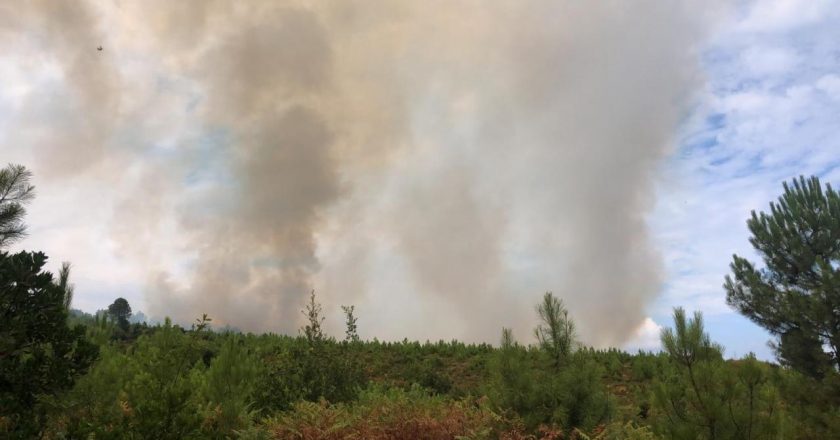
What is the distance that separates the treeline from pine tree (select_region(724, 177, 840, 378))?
5cm

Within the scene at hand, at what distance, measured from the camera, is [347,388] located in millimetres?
10586

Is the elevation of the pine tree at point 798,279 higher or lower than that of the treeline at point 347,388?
higher

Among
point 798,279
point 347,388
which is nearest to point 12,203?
point 347,388

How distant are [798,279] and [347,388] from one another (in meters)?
11.8

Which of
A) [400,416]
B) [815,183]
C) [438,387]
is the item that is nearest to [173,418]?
[400,416]

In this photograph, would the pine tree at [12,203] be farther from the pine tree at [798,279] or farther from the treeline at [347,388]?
the pine tree at [798,279]

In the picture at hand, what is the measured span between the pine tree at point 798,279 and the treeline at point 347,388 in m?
0.05

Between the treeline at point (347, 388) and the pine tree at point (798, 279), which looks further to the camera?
the pine tree at point (798, 279)

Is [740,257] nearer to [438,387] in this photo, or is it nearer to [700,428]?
[438,387]

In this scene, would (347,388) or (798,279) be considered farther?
(798,279)

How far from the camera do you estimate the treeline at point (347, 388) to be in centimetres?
509

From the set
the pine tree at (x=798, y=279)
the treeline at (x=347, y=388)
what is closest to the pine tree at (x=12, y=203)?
the treeline at (x=347, y=388)

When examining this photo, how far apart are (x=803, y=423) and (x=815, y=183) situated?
7.75 m

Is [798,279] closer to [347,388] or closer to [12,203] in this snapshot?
[347,388]
